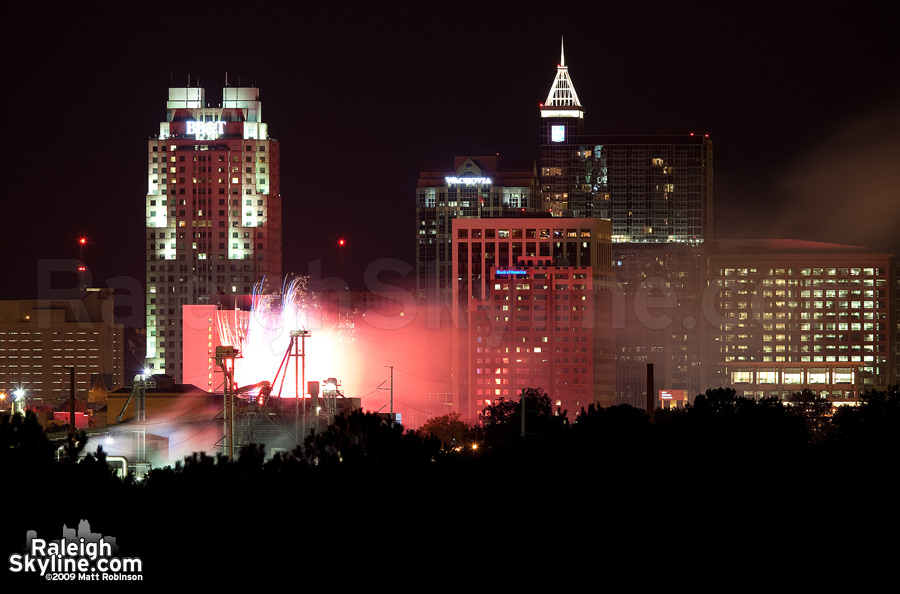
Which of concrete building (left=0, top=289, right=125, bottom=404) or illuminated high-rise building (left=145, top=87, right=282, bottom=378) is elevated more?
illuminated high-rise building (left=145, top=87, right=282, bottom=378)

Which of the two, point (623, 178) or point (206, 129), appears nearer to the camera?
point (206, 129)

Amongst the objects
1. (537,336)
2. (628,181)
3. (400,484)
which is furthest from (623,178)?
(400,484)

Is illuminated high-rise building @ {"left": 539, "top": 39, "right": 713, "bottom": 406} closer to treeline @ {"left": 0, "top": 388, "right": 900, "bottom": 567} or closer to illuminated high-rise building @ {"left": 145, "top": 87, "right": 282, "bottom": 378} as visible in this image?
illuminated high-rise building @ {"left": 145, "top": 87, "right": 282, "bottom": 378}

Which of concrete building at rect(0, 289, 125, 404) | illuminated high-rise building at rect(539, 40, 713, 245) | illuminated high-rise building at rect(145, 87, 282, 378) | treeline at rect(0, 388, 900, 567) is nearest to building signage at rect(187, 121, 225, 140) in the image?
illuminated high-rise building at rect(145, 87, 282, 378)

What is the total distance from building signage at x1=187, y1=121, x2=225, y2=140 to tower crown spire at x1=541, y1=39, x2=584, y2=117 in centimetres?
3790

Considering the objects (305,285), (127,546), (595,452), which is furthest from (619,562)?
(305,285)

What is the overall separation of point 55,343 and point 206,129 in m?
23.2

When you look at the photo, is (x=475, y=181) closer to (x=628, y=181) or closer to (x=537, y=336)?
(x=628, y=181)

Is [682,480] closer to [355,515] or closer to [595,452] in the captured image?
[595,452]

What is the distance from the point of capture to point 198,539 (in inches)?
1242

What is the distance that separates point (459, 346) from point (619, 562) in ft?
329

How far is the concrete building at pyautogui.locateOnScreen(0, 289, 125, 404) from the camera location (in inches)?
5507

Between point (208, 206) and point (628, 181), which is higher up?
point (628, 181)

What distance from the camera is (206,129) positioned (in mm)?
143250
